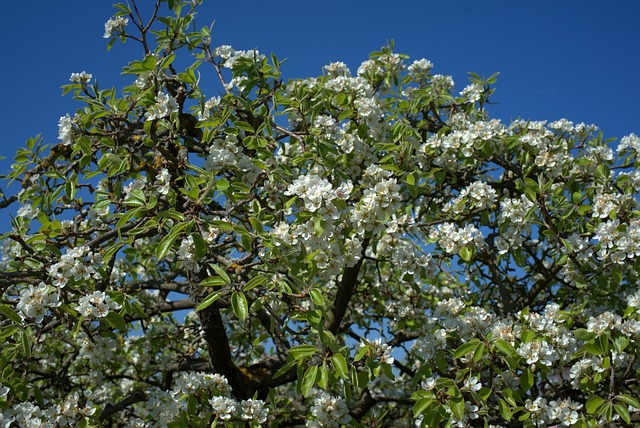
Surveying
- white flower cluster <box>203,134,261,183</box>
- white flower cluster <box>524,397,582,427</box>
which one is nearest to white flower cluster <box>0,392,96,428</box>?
white flower cluster <box>203,134,261,183</box>

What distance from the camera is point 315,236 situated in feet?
9.48

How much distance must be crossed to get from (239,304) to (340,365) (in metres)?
0.50

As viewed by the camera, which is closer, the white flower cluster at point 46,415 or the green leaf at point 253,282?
the green leaf at point 253,282

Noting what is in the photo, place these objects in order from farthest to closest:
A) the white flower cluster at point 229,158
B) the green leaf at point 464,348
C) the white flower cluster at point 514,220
A: the white flower cluster at point 514,220
the white flower cluster at point 229,158
the green leaf at point 464,348

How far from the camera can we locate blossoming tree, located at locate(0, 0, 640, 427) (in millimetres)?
2828

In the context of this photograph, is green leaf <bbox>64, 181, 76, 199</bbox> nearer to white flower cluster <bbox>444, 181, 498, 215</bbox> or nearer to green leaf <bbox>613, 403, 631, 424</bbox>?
white flower cluster <bbox>444, 181, 498, 215</bbox>

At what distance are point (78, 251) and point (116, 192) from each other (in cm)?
74

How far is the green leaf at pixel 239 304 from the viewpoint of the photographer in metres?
2.45

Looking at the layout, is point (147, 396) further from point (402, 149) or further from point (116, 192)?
point (402, 149)

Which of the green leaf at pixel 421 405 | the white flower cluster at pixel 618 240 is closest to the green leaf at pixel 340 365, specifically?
the green leaf at pixel 421 405

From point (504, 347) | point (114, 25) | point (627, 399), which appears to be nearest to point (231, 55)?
point (114, 25)

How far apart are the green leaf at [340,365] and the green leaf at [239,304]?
0.43 meters

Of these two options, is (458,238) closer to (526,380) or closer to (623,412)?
(526,380)

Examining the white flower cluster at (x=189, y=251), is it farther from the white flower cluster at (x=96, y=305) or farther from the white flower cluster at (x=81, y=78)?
the white flower cluster at (x=81, y=78)
